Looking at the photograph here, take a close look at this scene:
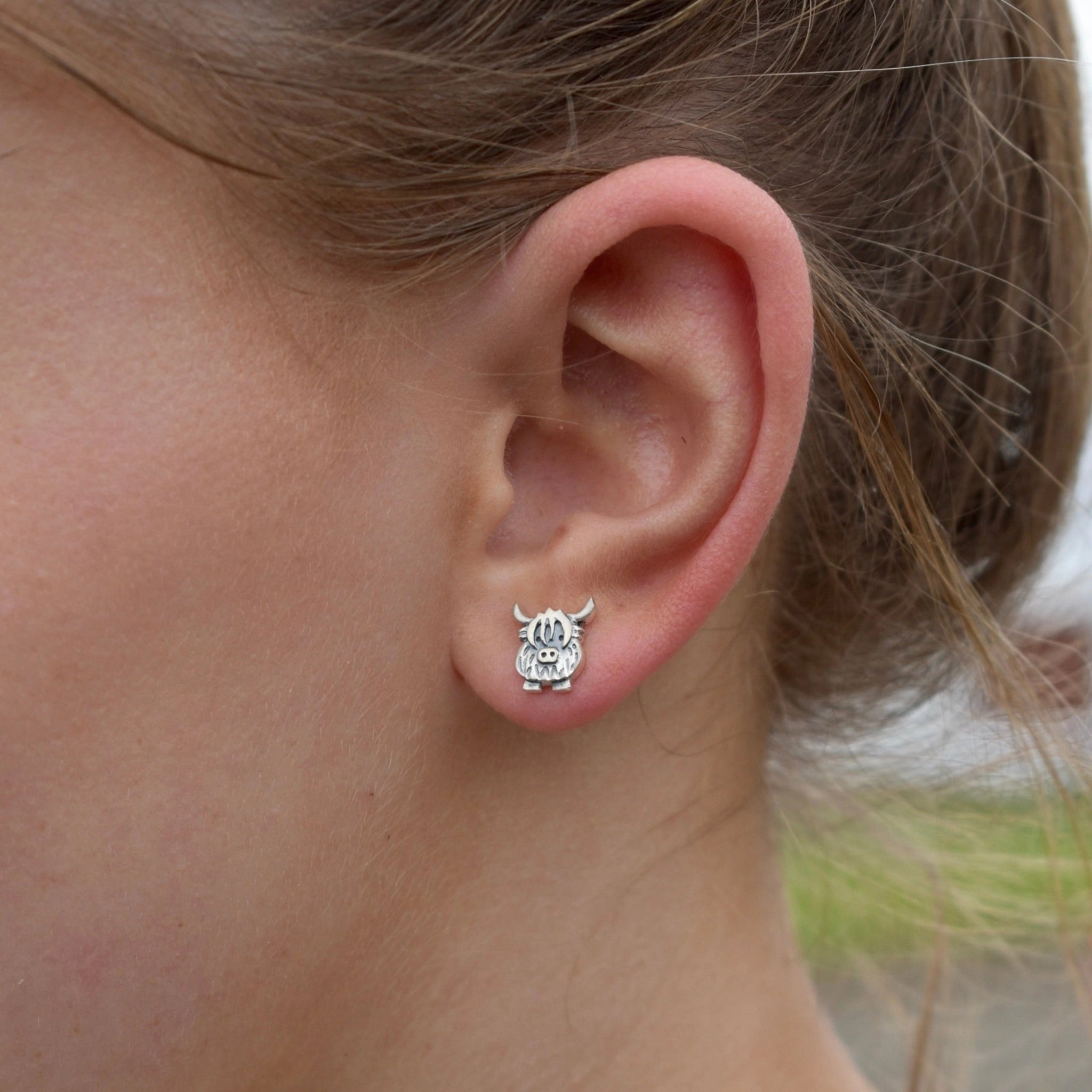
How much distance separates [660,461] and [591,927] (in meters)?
0.51

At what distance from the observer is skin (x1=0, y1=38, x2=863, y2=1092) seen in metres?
1.08

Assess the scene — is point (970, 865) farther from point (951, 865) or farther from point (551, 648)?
point (551, 648)

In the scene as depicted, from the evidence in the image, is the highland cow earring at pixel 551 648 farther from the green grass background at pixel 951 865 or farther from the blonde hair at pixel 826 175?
the green grass background at pixel 951 865

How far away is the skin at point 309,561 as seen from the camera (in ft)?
3.54

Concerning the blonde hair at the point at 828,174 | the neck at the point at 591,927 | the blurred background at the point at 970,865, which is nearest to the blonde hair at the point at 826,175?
the blonde hair at the point at 828,174

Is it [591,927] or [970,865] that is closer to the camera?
[591,927]

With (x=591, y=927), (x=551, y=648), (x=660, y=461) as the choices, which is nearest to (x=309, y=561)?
(x=551, y=648)

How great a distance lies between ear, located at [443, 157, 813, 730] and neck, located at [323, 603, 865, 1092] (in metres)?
0.15

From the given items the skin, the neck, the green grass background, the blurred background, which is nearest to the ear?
the skin

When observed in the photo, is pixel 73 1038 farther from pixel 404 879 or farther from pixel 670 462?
pixel 670 462

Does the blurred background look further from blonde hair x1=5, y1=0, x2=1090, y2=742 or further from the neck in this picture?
the neck

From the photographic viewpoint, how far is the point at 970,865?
2.09 metres

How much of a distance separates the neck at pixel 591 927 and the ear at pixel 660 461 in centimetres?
15

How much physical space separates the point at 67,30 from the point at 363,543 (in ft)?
1.60
